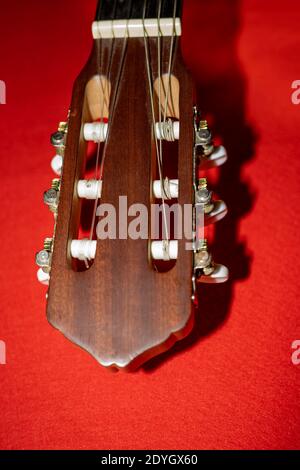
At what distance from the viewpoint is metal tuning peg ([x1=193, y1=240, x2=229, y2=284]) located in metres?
0.89

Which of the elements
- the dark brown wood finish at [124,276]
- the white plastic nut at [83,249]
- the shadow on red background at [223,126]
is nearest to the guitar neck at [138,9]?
the dark brown wood finish at [124,276]

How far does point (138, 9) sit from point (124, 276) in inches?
21.8

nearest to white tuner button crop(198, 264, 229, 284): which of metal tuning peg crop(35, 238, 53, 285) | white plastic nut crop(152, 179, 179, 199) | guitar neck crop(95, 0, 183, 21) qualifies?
white plastic nut crop(152, 179, 179, 199)

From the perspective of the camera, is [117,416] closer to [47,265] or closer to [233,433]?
[233,433]

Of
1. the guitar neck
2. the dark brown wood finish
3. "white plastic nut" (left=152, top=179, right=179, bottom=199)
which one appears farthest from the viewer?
the guitar neck

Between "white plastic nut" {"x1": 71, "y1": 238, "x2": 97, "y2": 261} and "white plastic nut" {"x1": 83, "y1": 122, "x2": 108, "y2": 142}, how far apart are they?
196 millimetres

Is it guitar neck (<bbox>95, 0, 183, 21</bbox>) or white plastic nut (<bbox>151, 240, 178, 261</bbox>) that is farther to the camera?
guitar neck (<bbox>95, 0, 183, 21</bbox>)

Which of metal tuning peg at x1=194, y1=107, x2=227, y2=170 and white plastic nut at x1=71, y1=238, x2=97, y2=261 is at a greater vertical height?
metal tuning peg at x1=194, y1=107, x2=227, y2=170

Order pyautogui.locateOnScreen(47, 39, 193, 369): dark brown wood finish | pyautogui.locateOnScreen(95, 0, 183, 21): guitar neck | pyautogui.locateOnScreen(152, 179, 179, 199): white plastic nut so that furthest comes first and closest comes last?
1. pyautogui.locateOnScreen(95, 0, 183, 21): guitar neck
2. pyautogui.locateOnScreen(152, 179, 179, 199): white plastic nut
3. pyautogui.locateOnScreen(47, 39, 193, 369): dark brown wood finish

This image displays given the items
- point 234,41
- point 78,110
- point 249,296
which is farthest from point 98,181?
point 234,41

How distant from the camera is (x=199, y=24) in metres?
1.58

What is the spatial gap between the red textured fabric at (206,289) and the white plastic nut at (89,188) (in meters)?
0.28

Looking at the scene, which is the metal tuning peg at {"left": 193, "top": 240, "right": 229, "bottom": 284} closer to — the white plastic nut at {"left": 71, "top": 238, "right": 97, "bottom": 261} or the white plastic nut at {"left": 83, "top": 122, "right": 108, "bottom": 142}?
the white plastic nut at {"left": 71, "top": 238, "right": 97, "bottom": 261}
